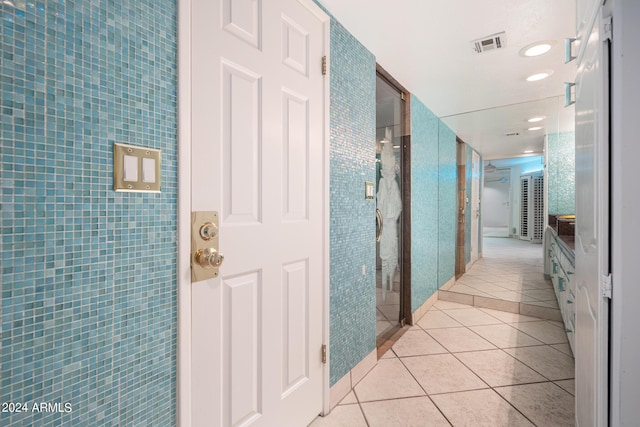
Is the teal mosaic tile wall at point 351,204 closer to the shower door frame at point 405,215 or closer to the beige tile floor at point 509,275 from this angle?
the shower door frame at point 405,215

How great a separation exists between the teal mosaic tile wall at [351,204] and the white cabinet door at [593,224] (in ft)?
3.84

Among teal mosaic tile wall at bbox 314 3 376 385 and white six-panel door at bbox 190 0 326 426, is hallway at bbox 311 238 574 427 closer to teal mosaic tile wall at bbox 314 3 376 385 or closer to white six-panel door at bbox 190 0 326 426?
teal mosaic tile wall at bbox 314 3 376 385

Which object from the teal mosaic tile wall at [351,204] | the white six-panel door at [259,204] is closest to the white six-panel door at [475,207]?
the teal mosaic tile wall at [351,204]

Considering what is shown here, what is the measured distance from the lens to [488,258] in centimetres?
449

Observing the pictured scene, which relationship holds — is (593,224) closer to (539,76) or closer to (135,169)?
(135,169)

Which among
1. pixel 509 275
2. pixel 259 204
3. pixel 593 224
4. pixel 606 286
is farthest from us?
pixel 509 275

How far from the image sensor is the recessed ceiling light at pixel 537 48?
2096 millimetres

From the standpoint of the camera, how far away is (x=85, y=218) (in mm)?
784

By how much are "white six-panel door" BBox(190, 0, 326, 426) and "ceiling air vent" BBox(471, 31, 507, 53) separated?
119 cm

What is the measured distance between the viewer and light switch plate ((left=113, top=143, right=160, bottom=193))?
33.1 inches

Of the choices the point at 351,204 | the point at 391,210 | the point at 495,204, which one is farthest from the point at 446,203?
the point at 351,204

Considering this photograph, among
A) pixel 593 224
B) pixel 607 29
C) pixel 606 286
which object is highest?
pixel 607 29

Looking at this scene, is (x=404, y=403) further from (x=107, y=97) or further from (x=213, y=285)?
(x=107, y=97)

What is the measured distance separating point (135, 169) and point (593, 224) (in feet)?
4.99
